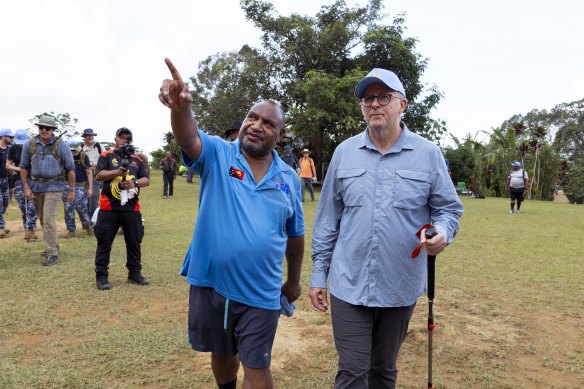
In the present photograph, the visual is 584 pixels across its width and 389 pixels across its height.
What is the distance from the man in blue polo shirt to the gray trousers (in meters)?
0.40

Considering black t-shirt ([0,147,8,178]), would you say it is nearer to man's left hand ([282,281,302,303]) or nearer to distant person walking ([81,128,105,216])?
distant person walking ([81,128,105,216])

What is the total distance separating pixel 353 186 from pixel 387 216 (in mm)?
274

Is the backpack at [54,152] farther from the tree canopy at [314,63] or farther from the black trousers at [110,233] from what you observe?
the tree canopy at [314,63]

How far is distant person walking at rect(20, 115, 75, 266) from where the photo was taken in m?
7.40

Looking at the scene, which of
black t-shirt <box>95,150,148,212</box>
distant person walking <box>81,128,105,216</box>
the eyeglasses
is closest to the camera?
the eyeglasses

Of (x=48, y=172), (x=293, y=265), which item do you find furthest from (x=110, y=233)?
(x=293, y=265)

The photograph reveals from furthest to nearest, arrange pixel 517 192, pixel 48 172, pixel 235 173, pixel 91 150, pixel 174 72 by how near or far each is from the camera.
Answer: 1. pixel 517 192
2. pixel 91 150
3. pixel 48 172
4. pixel 235 173
5. pixel 174 72

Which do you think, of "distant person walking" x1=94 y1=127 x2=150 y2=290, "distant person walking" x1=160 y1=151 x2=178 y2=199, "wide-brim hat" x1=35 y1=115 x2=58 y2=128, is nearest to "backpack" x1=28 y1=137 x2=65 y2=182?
"wide-brim hat" x1=35 y1=115 x2=58 y2=128

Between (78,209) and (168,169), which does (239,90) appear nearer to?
(168,169)

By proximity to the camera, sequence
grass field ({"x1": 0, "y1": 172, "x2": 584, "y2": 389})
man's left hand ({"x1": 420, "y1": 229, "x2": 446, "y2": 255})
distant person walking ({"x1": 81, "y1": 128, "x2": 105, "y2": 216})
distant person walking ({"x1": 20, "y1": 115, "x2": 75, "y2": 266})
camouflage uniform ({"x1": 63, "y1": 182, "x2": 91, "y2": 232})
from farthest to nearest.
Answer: distant person walking ({"x1": 81, "y1": 128, "x2": 105, "y2": 216})
camouflage uniform ({"x1": 63, "y1": 182, "x2": 91, "y2": 232})
distant person walking ({"x1": 20, "y1": 115, "x2": 75, "y2": 266})
grass field ({"x1": 0, "y1": 172, "x2": 584, "y2": 389})
man's left hand ({"x1": 420, "y1": 229, "x2": 446, "y2": 255})

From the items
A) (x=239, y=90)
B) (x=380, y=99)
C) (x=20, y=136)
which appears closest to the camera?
(x=380, y=99)

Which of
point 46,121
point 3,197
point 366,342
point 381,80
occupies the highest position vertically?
point 46,121

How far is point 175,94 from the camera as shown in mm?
2412

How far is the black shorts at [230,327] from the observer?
9.27 ft
